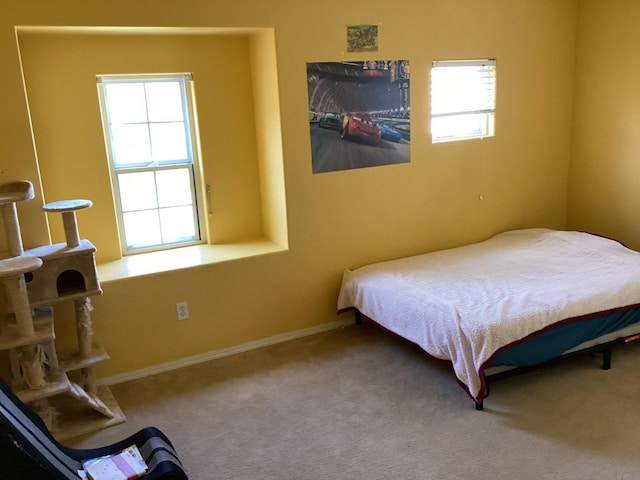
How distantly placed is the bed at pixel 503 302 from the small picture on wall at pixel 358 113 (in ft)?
2.47

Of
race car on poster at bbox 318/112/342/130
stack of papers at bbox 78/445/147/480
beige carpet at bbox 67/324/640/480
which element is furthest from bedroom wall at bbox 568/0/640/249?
→ stack of papers at bbox 78/445/147/480

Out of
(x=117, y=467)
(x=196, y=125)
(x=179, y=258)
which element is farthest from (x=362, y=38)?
(x=117, y=467)

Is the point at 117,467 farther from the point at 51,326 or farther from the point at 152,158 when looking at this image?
the point at 152,158

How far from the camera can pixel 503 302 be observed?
290cm

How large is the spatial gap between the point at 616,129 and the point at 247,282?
2957 millimetres

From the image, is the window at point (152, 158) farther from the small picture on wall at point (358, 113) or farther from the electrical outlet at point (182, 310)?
the small picture on wall at point (358, 113)

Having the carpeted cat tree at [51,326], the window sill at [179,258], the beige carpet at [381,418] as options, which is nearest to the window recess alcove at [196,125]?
the window sill at [179,258]

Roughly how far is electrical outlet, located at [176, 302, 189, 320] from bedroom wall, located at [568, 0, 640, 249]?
3234 mm

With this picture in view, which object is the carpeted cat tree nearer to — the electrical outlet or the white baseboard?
the white baseboard

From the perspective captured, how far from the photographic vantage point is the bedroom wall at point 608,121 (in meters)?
3.94

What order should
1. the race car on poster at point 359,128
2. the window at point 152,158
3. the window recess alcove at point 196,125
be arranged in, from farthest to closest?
the race car on poster at point 359,128
the window at point 152,158
the window recess alcove at point 196,125

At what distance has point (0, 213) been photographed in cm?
281

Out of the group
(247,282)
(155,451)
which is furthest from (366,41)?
(155,451)

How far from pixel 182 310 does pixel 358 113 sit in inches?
65.5
